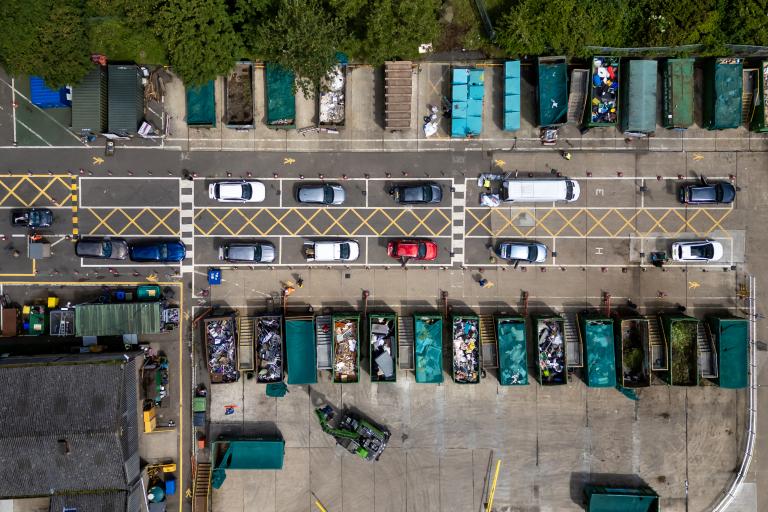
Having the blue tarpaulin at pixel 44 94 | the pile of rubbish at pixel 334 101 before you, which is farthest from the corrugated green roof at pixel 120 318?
the pile of rubbish at pixel 334 101

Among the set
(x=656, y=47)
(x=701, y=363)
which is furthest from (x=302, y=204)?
(x=701, y=363)

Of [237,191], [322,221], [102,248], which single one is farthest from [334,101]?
[102,248]

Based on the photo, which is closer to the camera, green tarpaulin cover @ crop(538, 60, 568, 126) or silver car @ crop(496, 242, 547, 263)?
green tarpaulin cover @ crop(538, 60, 568, 126)

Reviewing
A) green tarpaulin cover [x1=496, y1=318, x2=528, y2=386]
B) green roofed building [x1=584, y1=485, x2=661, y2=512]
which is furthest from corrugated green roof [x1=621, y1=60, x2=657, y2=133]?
green roofed building [x1=584, y1=485, x2=661, y2=512]

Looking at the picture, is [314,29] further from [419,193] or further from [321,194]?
[419,193]

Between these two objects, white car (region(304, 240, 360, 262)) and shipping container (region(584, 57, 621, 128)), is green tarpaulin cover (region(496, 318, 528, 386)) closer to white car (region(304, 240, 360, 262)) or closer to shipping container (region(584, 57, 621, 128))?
white car (region(304, 240, 360, 262))

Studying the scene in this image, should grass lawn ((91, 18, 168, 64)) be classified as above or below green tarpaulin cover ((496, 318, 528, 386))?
above

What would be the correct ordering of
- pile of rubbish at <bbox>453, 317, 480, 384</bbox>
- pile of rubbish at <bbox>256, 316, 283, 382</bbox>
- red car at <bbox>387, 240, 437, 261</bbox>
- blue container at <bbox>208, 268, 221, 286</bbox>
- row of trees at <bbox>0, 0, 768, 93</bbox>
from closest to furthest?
row of trees at <bbox>0, 0, 768, 93</bbox>, red car at <bbox>387, 240, 437, 261</bbox>, pile of rubbish at <bbox>453, 317, 480, 384</bbox>, pile of rubbish at <bbox>256, 316, 283, 382</bbox>, blue container at <bbox>208, 268, 221, 286</bbox>
